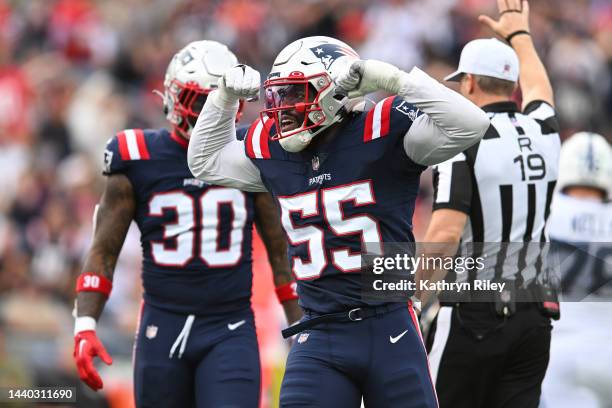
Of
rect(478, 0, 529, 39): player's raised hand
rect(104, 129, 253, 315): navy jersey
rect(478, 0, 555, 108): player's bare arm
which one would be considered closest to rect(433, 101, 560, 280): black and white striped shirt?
rect(478, 0, 555, 108): player's bare arm

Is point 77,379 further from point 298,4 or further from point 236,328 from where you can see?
point 298,4

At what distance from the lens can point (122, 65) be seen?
12180 millimetres

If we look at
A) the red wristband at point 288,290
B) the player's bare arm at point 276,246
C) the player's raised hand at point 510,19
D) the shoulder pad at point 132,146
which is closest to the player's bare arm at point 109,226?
the shoulder pad at point 132,146

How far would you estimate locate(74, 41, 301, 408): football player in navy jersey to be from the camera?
5379 mm

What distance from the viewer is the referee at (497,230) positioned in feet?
17.0

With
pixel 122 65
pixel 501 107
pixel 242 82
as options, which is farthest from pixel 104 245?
pixel 122 65

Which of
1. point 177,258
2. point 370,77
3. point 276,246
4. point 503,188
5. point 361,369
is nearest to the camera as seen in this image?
point 370,77

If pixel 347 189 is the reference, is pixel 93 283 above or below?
below

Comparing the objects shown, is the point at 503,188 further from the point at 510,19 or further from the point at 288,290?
the point at 288,290

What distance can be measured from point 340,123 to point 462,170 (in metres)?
0.91

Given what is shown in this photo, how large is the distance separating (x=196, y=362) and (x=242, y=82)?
1.62 m

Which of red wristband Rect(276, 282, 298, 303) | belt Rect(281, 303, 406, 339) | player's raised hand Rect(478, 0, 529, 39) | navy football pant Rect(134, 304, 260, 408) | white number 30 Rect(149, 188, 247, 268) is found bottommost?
navy football pant Rect(134, 304, 260, 408)

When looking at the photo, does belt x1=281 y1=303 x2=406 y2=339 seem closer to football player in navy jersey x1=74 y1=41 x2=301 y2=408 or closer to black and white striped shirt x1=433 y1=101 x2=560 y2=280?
black and white striped shirt x1=433 y1=101 x2=560 y2=280

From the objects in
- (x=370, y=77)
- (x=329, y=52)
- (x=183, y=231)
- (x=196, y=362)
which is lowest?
(x=196, y=362)
